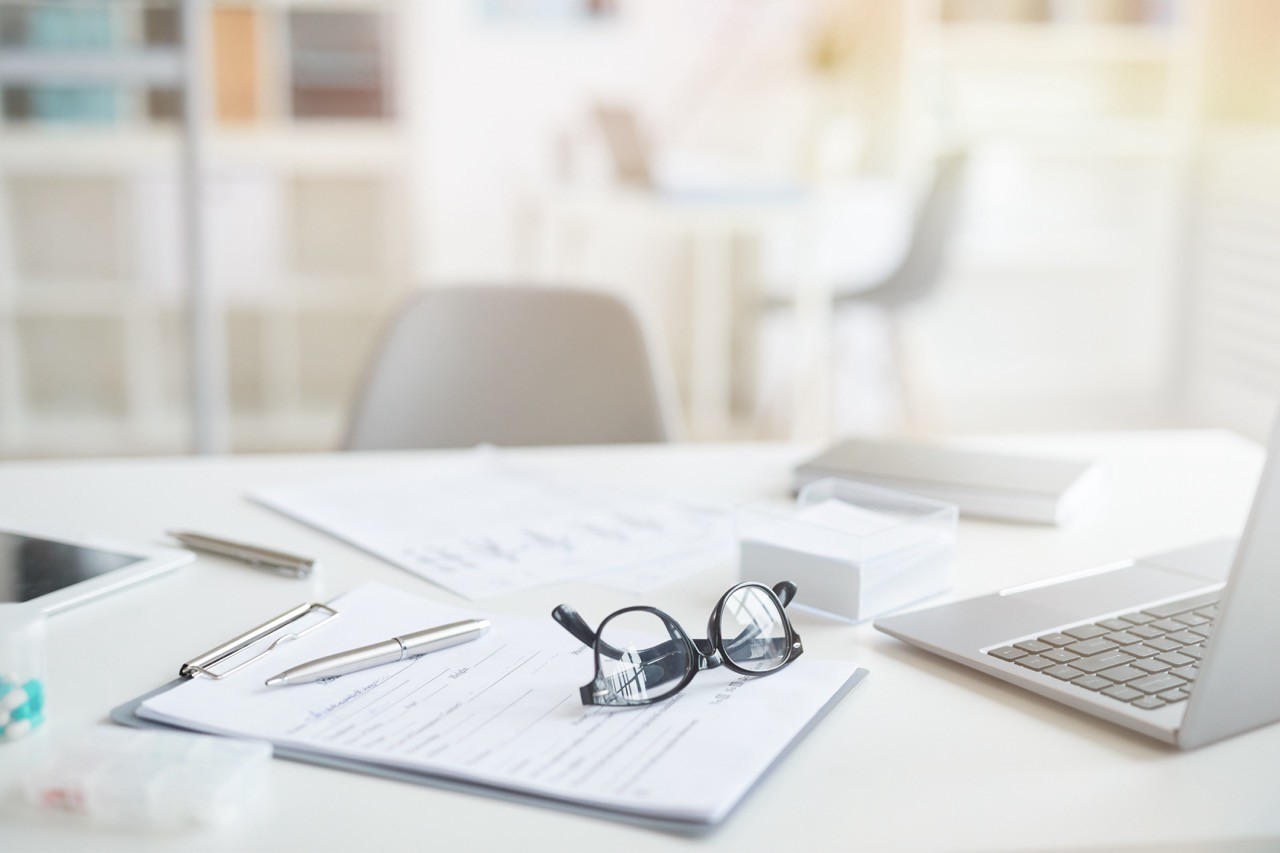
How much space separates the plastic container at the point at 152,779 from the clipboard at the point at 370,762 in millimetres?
39

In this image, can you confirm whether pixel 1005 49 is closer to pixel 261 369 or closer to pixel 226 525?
pixel 261 369

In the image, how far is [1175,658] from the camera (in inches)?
27.2

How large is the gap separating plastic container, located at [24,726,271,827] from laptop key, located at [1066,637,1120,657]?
1.45 ft

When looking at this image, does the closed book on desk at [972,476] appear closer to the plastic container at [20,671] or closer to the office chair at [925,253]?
the plastic container at [20,671]

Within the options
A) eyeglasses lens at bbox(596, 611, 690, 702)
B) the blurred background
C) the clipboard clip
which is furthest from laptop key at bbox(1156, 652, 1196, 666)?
the blurred background

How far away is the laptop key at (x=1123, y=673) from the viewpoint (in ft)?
2.18

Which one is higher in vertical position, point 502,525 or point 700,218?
point 700,218

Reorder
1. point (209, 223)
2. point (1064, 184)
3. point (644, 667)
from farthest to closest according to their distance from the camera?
point (1064, 184) < point (209, 223) < point (644, 667)

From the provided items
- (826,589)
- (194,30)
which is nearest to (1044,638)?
(826,589)

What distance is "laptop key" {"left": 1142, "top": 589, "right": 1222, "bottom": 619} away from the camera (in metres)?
0.77

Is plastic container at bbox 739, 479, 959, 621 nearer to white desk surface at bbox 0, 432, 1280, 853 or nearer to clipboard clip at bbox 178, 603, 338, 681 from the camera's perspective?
white desk surface at bbox 0, 432, 1280, 853

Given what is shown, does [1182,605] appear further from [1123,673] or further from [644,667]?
[644,667]

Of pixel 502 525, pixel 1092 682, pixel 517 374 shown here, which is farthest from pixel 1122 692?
pixel 517 374

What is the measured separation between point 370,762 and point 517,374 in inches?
40.8
